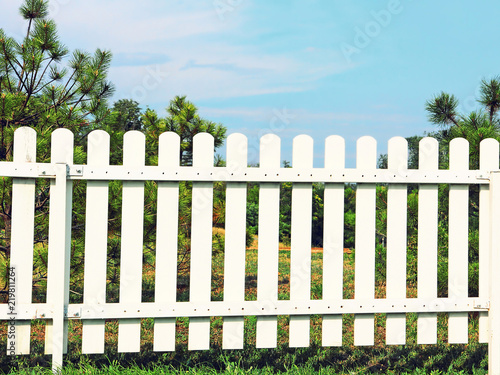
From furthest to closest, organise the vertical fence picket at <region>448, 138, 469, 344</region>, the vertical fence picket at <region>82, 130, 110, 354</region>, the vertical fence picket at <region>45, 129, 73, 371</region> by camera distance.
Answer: the vertical fence picket at <region>448, 138, 469, 344</region> < the vertical fence picket at <region>82, 130, 110, 354</region> < the vertical fence picket at <region>45, 129, 73, 371</region>

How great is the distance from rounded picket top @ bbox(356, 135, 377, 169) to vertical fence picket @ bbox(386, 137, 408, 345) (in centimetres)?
15

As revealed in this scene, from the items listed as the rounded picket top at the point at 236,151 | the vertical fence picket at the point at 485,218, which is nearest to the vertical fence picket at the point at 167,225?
the rounded picket top at the point at 236,151

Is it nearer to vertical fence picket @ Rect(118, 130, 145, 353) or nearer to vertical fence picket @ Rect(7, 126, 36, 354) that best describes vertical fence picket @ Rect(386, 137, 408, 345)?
vertical fence picket @ Rect(118, 130, 145, 353)

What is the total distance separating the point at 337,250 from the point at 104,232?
69.5 inches

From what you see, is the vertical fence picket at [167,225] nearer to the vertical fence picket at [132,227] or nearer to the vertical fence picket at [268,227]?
the vertical fence picket at [132,227]

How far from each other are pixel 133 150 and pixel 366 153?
5.88 ft

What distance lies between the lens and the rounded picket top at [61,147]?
358cm

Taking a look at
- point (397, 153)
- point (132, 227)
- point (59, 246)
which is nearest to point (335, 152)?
point (397, 153)

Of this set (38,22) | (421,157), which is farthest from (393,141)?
(38,22)

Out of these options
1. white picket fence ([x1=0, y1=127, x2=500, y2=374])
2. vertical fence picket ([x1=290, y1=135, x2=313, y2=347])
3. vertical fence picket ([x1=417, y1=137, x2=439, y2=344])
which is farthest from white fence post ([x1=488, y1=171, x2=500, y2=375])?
vertical fence picket ([x1=290, y1=135, x2=313, y2=347])

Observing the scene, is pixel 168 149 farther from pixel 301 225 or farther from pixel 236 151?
pixel 301 225

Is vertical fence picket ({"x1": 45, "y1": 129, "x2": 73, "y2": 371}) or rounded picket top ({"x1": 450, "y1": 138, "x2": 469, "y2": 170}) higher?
rounded picket top ({"x1": 450, "y1": 138, "x2": 469, "y2": 170})

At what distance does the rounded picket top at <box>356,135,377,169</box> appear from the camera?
3.86 meters

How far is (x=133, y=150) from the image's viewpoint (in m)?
3.63
